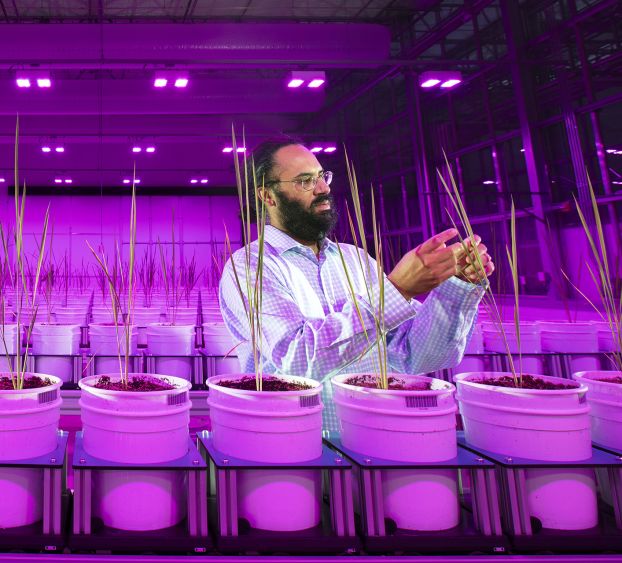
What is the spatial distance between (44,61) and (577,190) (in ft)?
21.9

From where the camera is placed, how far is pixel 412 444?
70 centimetres

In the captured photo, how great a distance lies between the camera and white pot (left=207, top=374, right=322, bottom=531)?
68cm

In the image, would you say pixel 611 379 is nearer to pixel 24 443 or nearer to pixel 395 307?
pixel 395 307

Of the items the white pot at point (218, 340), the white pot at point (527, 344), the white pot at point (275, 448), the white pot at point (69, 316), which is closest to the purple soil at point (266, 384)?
the white pot at point (275, 448)

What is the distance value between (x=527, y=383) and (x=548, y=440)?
126mm

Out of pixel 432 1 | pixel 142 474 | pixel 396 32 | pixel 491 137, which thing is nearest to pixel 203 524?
pixel 142 474

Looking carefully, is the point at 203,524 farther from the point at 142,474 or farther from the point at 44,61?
the point at 44,61

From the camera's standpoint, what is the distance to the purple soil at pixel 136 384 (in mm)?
809

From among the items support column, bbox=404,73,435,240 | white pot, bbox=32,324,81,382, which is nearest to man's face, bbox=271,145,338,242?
white pot, bbox=32,324,81,382

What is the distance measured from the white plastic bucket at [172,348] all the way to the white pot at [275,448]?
6.57 ft

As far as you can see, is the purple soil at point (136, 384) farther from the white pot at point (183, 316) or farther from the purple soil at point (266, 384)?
the white pot at point (183, 316)

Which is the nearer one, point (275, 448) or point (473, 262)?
point (275, 448)

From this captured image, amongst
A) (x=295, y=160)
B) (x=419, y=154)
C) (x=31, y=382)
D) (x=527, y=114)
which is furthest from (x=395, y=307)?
(x=419, y=154)

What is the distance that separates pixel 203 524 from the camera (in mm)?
677
